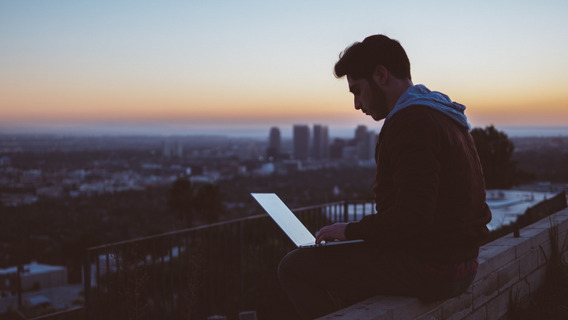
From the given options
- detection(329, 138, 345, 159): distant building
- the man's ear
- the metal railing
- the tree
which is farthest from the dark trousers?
detection(329, 138, 345, 159): distant building

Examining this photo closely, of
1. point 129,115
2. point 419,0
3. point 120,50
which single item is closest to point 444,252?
point 419,0

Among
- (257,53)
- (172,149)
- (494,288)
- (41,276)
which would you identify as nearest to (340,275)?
(494,288)

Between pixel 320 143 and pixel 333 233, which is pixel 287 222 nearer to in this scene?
pixel 333 233

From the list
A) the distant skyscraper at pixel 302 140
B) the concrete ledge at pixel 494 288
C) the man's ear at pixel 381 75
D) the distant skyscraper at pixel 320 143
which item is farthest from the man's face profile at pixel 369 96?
the distant skyscraper at pixel 302 140

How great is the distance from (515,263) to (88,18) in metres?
27.3

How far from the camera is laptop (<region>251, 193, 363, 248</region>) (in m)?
1.97

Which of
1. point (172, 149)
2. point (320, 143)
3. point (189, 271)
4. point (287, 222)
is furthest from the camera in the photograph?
point (320, 143)

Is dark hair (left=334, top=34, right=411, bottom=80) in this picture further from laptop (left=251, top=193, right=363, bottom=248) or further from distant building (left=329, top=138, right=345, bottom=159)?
distant building (left=329, top=138, right=345, bottom=159)

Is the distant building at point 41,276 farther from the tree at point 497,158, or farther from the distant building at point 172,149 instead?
the distant building at point 172,149

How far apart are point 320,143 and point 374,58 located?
8673 cm

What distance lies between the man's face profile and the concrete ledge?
0.73 meters

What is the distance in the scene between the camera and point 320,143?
8831 cm

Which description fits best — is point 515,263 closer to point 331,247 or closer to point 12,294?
point 331,247

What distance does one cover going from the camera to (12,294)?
29.4m
